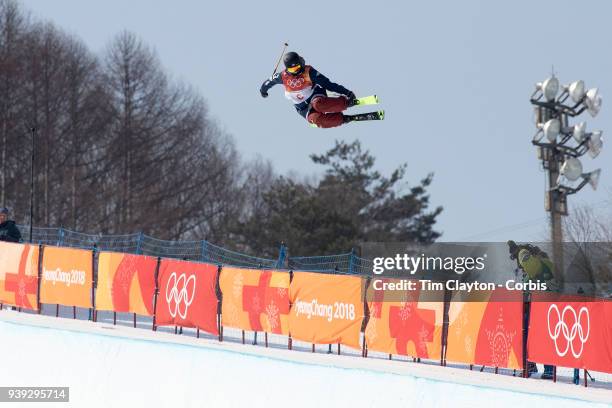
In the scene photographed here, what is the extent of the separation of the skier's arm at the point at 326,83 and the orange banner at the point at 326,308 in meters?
3.77

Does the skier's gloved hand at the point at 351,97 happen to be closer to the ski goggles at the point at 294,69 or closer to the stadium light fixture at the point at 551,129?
the ski goggles at the point at 294,69

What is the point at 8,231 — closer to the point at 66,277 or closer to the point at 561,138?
the point at 66,277

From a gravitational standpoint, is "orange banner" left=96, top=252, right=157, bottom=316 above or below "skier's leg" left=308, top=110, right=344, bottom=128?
below

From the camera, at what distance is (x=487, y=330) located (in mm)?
16828

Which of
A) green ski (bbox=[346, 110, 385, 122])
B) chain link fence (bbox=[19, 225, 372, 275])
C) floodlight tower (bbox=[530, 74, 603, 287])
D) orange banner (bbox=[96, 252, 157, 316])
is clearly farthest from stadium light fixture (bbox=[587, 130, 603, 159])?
green ski (bbox=[346, 110, 385, 122])

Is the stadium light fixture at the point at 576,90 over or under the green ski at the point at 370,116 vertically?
over

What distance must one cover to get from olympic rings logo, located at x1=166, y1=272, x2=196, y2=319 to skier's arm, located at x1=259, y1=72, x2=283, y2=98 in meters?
5.60

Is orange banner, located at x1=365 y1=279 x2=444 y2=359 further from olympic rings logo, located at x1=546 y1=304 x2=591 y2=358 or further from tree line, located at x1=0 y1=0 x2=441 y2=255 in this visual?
tree line, located at x1=0 y1=0 x2=441 y2=255

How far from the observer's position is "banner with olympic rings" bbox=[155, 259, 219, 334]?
20.7 meters

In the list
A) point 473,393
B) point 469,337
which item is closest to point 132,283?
point 469,337

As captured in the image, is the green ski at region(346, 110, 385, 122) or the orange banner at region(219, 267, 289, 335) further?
the orange banner at region(219, 267, 289, 335)

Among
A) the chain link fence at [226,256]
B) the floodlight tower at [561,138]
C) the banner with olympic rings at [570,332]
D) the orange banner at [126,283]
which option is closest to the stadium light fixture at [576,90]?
the floodlight tower at [561,138]

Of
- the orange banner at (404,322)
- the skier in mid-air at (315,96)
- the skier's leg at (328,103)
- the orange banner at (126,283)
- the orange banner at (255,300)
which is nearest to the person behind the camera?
the skier in mid-air at (315,96)

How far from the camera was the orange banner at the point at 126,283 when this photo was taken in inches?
859
